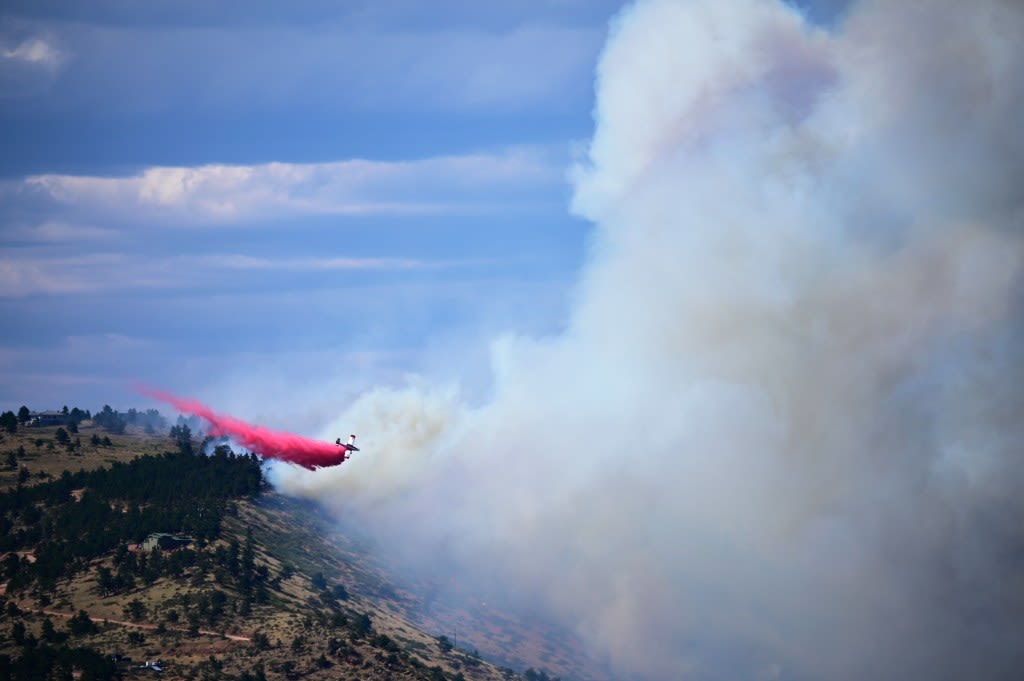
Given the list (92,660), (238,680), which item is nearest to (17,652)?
(92,660)

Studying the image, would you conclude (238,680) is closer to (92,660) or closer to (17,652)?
(92,660)

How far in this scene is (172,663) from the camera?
197625 mm

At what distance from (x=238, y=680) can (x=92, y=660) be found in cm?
2213

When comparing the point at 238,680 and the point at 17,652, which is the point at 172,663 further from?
the point at 17,652

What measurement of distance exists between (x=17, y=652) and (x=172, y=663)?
24240 millimetres

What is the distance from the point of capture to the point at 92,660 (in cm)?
19088

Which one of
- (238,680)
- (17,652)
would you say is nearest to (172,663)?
(238,680)

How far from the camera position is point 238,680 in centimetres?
19412

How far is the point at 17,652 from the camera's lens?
7751 inches

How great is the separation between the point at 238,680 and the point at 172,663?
11.8 metres

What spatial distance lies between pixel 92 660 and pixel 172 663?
12.6m

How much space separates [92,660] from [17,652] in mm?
15044
